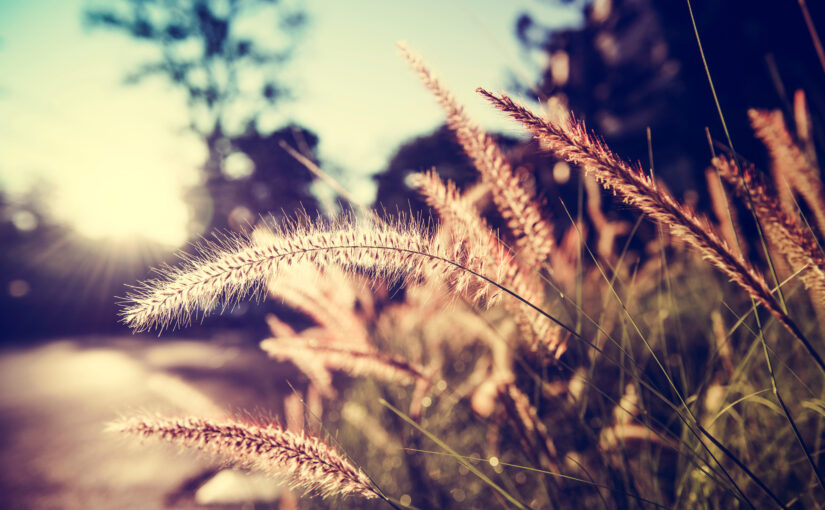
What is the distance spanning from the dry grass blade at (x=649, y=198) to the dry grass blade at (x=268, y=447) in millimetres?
638

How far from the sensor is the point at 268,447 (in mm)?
710

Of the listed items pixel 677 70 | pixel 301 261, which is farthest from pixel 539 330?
pixel 677 70

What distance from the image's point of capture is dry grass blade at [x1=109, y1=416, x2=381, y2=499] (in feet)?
2.27

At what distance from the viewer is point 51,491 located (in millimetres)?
2393

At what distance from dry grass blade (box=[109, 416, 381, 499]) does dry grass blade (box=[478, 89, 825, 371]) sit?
2.09 ft

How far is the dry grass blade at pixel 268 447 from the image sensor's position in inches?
27.3

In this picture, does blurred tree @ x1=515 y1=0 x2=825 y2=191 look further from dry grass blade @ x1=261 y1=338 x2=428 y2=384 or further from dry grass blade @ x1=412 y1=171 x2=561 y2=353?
dry grass blade @ x1=261 y1=338 x2=428 y2=384

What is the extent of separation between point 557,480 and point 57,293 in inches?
556

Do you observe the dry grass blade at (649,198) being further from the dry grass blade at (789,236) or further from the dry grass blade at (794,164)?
the dry grass blade at (794,164)

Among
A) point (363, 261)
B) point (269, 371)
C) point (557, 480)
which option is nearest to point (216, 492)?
point (557, 480)

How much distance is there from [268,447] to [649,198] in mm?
752

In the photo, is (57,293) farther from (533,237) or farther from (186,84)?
(533,237)

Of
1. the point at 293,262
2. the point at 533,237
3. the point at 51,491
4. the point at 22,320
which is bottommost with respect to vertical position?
the point at 51,491

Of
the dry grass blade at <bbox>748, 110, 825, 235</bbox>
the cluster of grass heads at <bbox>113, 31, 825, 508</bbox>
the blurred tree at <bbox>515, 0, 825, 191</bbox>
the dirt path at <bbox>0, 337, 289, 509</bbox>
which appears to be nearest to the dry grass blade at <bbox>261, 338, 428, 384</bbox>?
the cluster of grass heads at <bbox>113, 31, 825, 508</bbox>
